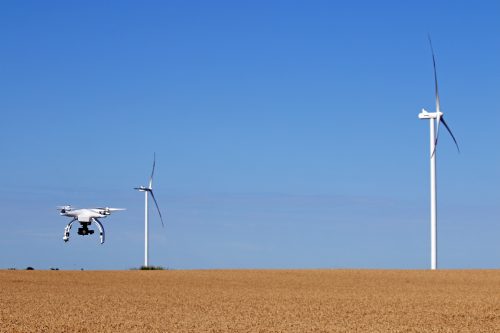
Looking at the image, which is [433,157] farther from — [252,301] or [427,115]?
[252,301]

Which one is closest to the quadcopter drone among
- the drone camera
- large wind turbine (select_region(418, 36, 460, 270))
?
the drone camera

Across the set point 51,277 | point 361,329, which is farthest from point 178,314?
point 51,277

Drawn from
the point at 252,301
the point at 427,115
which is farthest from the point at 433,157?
the point at 252,301

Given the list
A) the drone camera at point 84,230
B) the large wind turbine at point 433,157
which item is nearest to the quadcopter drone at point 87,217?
the drone camera at point 84,230

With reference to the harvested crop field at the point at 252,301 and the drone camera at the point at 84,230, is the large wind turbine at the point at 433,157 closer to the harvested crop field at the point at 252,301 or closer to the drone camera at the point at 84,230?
the harvested crop field at the point at 252,301

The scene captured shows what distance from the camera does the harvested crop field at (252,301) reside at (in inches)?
1072

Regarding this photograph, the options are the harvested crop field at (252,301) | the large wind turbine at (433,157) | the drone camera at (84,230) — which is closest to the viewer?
the harvested crop field at (252,301)

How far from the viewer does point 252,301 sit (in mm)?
35594

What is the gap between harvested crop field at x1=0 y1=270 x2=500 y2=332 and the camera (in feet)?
89.4

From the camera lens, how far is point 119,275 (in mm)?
53719

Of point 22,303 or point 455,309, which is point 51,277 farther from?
point 455,309

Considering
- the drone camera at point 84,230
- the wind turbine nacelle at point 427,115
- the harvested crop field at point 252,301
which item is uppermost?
the wind turbine nacelle at point 427,115

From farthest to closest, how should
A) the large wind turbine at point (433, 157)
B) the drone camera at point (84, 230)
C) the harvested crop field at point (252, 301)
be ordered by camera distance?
the large wind turbine at point (433, 157), the drone camera at point (84, 230), the harvested crop field at point (252, 301)

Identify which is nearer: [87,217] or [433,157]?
[87,217]
